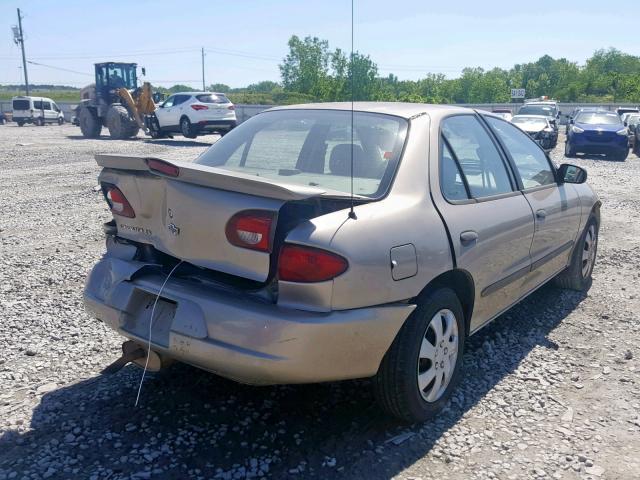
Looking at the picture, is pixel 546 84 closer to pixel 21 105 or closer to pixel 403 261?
pixel 21 105

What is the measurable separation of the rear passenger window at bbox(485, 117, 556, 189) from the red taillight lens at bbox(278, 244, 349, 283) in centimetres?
216

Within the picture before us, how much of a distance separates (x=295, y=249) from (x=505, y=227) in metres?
1.63

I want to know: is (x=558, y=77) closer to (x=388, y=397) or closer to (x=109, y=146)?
(x=109, y=146)

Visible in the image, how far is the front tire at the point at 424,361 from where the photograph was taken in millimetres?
2893

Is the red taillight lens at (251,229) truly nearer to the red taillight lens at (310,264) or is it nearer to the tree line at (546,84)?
the red taillight lens at (310,264)

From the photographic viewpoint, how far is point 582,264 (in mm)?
5355

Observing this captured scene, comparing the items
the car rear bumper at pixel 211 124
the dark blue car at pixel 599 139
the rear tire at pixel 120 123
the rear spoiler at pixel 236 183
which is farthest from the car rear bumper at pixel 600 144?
the rear spoiler at pixel 236 183

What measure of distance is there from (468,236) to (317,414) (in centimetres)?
126

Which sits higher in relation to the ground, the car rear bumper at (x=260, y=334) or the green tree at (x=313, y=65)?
the green tree at (x=313, y=65)

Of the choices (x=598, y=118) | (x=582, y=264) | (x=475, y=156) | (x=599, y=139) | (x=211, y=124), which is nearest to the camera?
(x=475, y=156)

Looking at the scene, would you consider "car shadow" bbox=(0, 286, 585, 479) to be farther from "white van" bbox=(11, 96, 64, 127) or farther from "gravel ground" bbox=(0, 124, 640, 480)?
"white van" bbox=(11, 96, 64, 127)

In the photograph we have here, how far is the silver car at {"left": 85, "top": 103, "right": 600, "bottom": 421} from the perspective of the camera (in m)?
2.59


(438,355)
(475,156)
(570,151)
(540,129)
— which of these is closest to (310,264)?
(438,355)

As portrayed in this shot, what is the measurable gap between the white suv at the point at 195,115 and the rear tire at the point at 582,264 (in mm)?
18567
